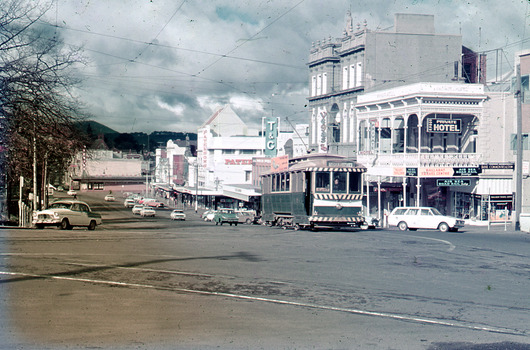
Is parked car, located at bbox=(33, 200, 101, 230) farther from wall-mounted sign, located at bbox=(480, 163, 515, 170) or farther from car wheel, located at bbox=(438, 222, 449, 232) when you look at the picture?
wall-mounted sign, located at bbox=(480, 163, 515, 170)

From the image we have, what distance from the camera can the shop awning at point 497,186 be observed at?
49250mm

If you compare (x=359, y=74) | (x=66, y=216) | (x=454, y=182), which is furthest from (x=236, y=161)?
(x=66, y=216)

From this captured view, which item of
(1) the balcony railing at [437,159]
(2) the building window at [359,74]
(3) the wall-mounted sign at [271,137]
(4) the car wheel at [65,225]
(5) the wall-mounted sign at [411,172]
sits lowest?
(4) the car wheel at [65,225]

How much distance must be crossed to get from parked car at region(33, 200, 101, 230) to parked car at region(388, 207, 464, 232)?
18.8 metres

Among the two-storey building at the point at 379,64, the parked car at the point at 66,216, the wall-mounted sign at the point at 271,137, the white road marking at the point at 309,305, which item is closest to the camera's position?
the white road marking at the point at 309,305

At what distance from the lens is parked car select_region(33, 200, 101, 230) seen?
33250mm

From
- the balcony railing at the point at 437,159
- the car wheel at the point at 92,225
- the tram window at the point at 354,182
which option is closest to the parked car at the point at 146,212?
the balcony railing at the point at 437,159

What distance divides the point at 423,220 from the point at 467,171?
42.4ft

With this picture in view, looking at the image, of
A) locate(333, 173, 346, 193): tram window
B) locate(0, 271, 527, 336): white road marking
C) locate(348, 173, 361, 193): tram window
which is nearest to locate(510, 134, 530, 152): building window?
locate(348, 173, 361, 193): tram window

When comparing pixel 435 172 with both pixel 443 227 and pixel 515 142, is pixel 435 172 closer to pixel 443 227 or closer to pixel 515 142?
pixel 515 142

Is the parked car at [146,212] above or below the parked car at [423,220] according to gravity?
below

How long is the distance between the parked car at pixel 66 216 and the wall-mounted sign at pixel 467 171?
28.9 m

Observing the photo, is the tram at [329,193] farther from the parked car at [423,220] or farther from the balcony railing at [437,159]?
the balcony railing at [437,159]

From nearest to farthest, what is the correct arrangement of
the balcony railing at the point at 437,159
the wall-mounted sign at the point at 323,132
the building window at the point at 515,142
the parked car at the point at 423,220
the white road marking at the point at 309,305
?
the white road marking at the point at 309,305 < the parked car at the point at 423,220 < the building window at the point at 515,142 < the balcony railing at the point at 437,159 < the wall-mounted sign at the point at 323,132
